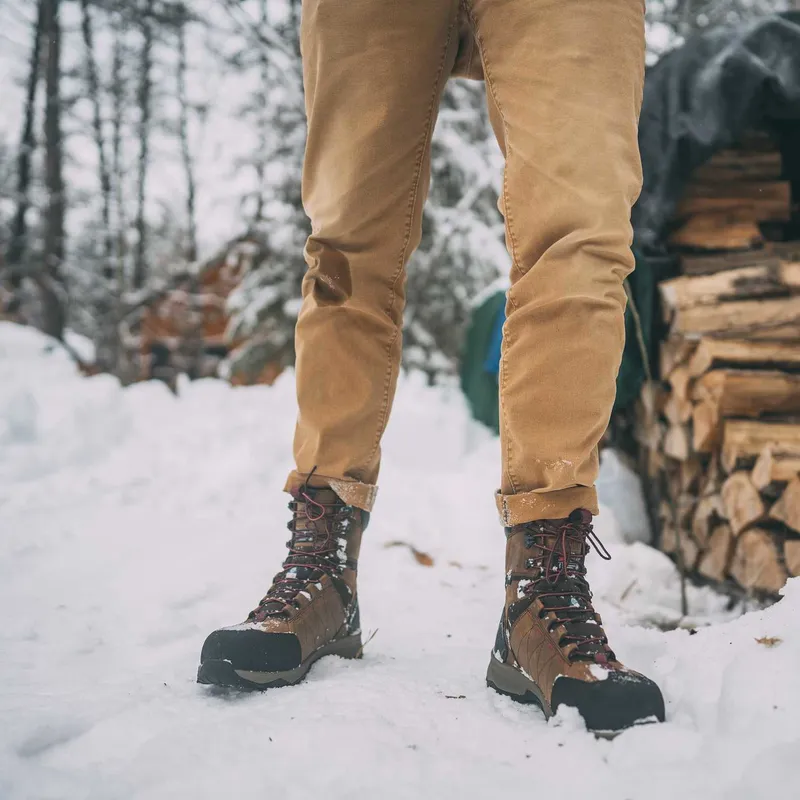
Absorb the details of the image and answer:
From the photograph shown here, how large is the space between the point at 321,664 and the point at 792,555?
1.18 meters

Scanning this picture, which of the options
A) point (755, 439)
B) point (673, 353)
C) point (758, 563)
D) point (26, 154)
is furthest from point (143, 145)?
point (758, 563)

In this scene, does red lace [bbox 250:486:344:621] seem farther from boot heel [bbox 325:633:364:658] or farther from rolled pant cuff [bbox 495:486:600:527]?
rolled pant cuff [bbox 495:486:600:527]

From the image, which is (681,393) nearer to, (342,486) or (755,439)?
(755,439)

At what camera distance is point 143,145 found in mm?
11250

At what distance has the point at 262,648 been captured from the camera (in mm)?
935

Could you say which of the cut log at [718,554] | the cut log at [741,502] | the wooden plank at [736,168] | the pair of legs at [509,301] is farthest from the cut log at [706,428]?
the pair of legs at [509,301]

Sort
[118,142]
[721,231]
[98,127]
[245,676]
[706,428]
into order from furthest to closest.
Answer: [118,142], [98,127], [721,231], [706,428], [245,676]

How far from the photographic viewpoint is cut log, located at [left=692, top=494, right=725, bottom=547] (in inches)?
70.2

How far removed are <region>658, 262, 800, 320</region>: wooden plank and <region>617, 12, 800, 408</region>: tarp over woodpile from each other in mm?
123

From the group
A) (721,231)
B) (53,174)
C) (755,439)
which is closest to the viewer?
(755,439)

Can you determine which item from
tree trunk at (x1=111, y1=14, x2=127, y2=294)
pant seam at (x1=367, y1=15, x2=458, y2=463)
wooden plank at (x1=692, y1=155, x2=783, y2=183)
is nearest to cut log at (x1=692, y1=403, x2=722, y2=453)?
wooden plank at (x1=692, y1=155, x2=783, y2=183)

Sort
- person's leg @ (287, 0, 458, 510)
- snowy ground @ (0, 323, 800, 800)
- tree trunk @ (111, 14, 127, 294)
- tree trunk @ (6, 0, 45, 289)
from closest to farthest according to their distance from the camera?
snowy ground @ (0, 323, 800, 800) < person's leg @ (287, 0, 458, 510) < tree trunk @ (6, 0, 45, 289) < tree trunk @ (111, 14, 127, 294)

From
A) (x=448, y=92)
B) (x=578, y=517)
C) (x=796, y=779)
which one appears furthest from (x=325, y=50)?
(x=448, y=92)

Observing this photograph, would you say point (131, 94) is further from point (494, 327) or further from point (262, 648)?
point (262, 648)
